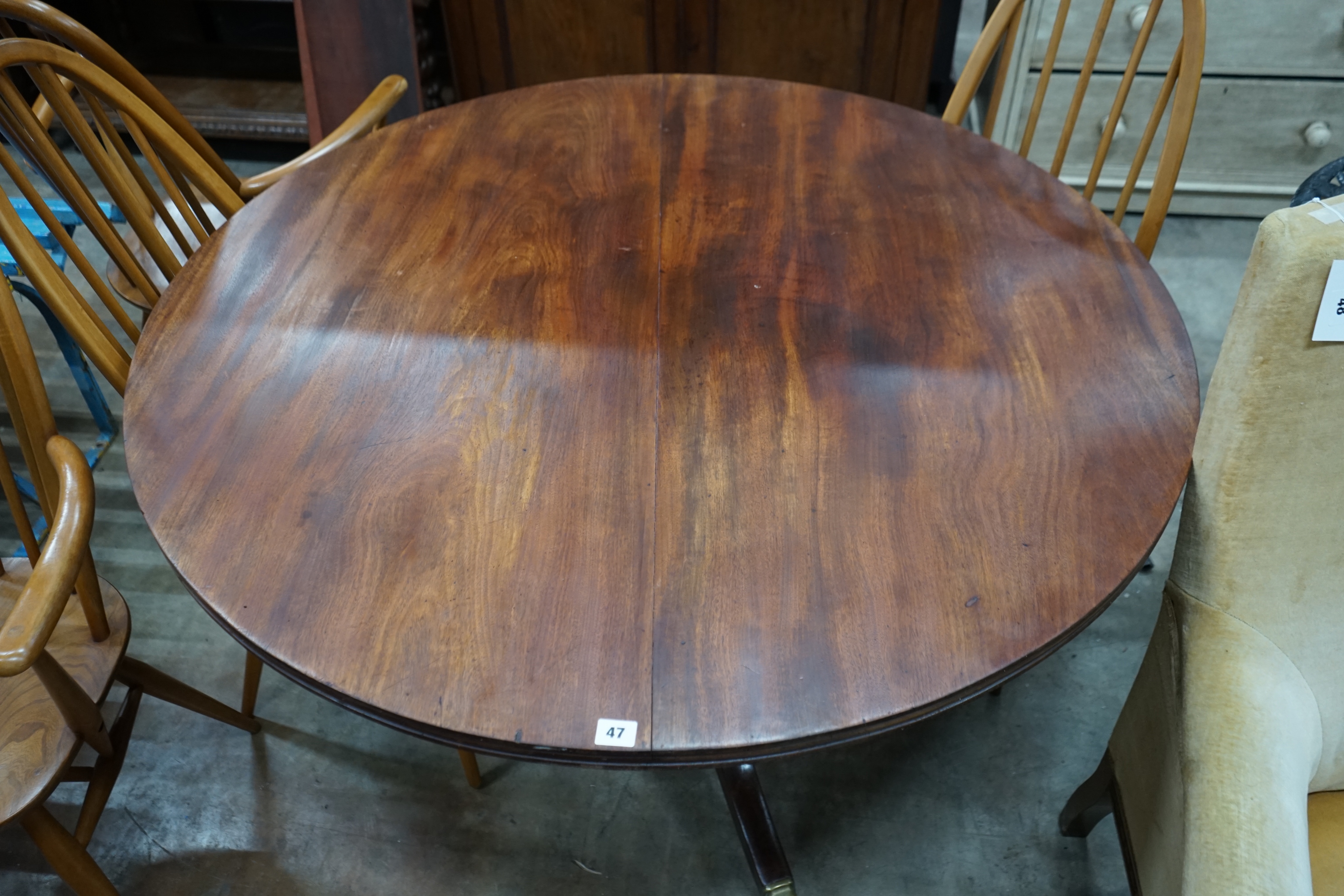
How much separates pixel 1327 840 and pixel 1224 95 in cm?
195

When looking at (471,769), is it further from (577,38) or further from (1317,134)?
(1317,134)

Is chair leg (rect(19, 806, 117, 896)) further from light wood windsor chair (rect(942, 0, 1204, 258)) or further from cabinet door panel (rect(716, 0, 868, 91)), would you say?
cabinet door panel (rect(716, 0, 868, 91))

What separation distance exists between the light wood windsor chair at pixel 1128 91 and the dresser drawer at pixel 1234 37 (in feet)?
2.44

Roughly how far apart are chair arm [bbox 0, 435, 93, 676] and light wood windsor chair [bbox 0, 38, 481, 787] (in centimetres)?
13

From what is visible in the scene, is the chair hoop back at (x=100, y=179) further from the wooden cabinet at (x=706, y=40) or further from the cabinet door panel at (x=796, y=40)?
the cabinet door panel at (x=796, y=40)

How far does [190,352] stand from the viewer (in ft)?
3.54

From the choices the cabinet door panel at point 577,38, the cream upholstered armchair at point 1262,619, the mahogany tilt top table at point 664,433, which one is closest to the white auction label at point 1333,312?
the cream upholstered armchair at point 1262,619

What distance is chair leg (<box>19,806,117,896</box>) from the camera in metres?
1.07

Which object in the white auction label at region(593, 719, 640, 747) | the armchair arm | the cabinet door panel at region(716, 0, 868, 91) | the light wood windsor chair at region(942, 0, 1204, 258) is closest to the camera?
the white auction label at region(593, 719, 640, 747)

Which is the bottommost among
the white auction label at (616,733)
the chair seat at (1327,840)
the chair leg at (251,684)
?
the chair leg at (251,684)

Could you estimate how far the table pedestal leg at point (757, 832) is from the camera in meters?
1.25

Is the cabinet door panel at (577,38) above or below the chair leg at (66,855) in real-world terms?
above

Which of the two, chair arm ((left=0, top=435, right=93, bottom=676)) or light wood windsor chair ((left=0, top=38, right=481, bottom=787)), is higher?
light wood windsor chair ((left=0, top=38, right=481, bottom=787))

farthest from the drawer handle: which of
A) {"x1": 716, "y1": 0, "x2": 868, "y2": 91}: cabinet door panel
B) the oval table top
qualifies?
the oval table top
